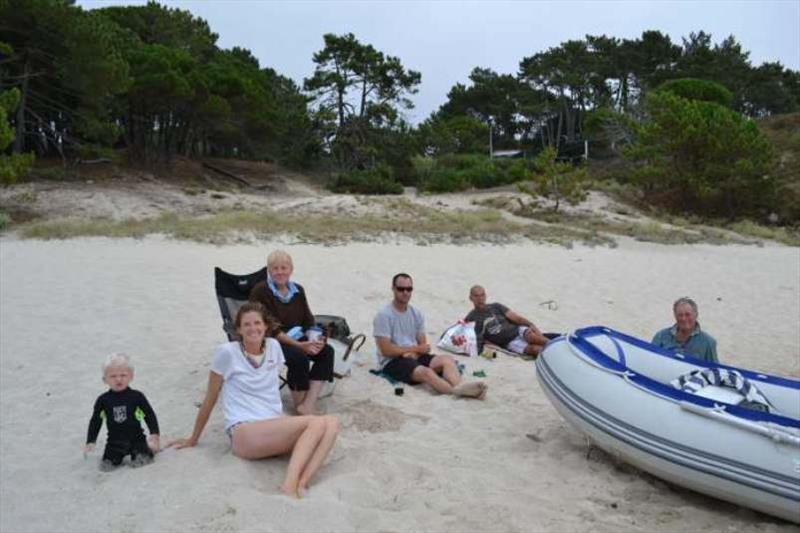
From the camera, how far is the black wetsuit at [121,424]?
12.8 feet

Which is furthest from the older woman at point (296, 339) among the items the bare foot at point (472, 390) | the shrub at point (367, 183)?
the shrub at point (367, 183)

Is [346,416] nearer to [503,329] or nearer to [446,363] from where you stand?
[446,363]

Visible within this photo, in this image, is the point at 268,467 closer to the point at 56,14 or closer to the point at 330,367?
the point at 330,367

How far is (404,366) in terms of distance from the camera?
5.59 meters

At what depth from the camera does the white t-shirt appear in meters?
3.94

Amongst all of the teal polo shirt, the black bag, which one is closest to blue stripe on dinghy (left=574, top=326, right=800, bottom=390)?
the teal polo shirt

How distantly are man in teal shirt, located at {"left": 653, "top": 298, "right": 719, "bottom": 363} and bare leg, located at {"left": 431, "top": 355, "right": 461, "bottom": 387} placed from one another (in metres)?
1.64

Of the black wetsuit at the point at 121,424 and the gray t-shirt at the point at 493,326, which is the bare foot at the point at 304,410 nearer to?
the black wetsuit at the point at 121,424

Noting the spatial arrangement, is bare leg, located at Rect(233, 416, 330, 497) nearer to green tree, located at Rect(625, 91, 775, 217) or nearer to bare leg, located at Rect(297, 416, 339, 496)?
bare leg, located at Rect(297, 416, 339, 496)

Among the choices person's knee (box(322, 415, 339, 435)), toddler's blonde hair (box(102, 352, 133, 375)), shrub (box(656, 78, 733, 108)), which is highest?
shrub (box(656, 78, 733, 108))

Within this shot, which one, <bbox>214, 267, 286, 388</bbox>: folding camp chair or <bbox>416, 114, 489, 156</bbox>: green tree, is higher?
<bbox>416, 114, 489, 156</bbox>: green tree

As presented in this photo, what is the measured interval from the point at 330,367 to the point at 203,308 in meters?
4.15

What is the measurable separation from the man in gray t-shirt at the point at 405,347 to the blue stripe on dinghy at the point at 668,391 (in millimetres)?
1386

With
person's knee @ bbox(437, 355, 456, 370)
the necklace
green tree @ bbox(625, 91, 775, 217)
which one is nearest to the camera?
the necklace
